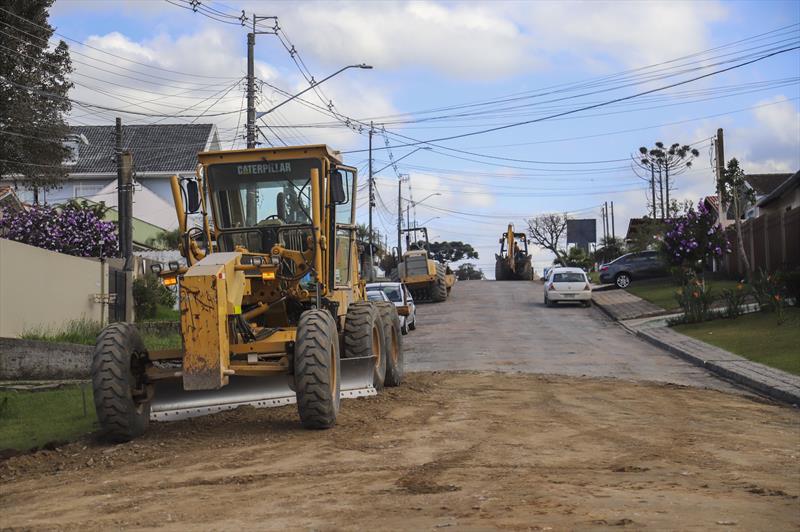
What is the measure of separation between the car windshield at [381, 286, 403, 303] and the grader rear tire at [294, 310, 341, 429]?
22067mm

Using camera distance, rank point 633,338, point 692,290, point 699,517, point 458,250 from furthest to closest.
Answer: point 458,250 → point 692,290 → point 633,338 → point 699,517

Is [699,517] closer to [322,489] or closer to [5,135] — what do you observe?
[322,489]

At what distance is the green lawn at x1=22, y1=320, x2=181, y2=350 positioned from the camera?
22.9 metres

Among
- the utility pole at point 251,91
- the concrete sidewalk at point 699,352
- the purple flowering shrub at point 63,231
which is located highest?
the utility pole at point 251,91

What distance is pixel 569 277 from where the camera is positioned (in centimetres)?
4478

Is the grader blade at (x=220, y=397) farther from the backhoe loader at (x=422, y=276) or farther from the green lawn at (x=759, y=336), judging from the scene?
the backhoe loader at (x=422, y=276)

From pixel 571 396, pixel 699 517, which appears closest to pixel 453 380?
pixel 571 396

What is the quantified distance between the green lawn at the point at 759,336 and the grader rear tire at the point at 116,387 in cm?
1251

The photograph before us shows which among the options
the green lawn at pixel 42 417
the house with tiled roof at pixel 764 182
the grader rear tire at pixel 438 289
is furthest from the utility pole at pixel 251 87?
the house with tiled roof at pixel 764 182

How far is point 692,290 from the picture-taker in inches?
1288

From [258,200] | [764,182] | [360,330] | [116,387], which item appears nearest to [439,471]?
[116,387]

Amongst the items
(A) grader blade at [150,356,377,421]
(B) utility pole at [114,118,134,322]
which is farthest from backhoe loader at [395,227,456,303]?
(A) grader blade at [150,356,377,421]

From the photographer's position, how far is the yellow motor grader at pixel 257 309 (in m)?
11.2

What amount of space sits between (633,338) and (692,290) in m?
Result: 3.37
